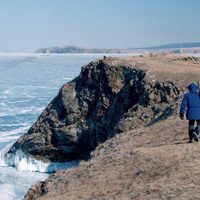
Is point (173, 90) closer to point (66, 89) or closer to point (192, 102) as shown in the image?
point (66, 89)

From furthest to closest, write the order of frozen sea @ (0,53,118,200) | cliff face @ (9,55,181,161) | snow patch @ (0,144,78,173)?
snow patch @ (0,144,78,173)
cliff face @ (9,55,181,161)
frozen sea @ (0,53,118,200)

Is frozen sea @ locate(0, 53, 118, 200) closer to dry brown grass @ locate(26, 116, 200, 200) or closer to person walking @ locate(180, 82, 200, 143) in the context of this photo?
dry brown grass @ locate(26, 116, 200, 200)

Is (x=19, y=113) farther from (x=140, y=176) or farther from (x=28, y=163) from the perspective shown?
(x=140, y=176)

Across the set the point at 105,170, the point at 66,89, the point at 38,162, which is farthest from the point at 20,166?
the point at 105,170

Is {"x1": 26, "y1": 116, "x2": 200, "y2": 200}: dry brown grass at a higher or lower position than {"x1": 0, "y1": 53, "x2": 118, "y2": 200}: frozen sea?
higher

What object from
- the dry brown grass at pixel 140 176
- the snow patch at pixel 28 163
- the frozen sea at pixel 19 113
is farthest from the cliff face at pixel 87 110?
the dry brown grass at pixel 140 176

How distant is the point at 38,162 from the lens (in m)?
49.6

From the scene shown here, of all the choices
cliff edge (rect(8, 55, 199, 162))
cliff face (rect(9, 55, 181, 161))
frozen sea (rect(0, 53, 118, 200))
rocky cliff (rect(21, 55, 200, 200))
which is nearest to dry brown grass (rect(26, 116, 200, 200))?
rocky cliff (rect(21, 55, 200, 200))

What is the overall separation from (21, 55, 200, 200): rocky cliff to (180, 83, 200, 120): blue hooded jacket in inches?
50.1

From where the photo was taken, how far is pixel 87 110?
5128cm

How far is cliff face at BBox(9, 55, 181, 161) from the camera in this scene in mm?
46656

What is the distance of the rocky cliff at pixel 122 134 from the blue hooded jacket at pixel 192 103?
1272mm

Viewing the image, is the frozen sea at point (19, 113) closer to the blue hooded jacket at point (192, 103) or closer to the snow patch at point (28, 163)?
the snow patch at point (28, 163)

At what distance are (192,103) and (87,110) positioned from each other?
31492mm
